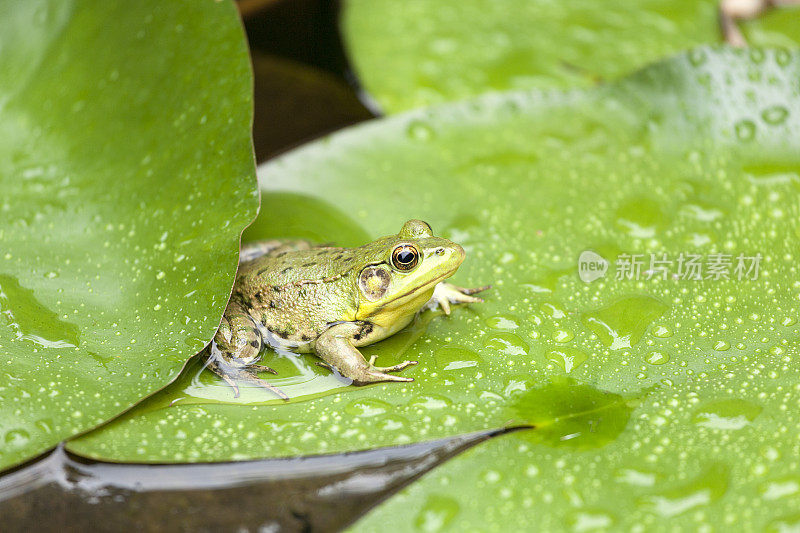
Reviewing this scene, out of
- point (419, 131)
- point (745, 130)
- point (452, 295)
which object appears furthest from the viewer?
point (419, 131)

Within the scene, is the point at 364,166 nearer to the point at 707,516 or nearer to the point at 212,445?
the point at 212,445

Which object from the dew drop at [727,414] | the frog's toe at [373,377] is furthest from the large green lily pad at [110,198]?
the dew drop at [727,414]

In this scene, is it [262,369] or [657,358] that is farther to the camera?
[262,369]

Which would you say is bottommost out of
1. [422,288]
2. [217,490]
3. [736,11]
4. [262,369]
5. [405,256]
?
[217,490]

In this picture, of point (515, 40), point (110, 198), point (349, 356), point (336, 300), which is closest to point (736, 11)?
point (515, 40)

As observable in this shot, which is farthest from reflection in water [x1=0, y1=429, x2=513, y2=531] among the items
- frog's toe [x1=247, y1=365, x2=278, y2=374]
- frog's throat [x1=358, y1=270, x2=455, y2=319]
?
frog's throat [x1=358, y1=270, x2=455, y2=319]

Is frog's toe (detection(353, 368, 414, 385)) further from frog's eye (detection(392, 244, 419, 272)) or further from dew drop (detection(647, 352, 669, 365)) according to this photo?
dew drop (detection(647, 352, 669, 365))

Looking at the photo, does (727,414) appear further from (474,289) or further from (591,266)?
(474,289)
